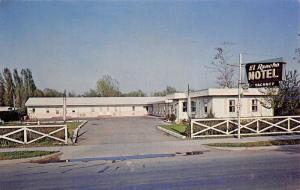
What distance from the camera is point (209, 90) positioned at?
1127 inches

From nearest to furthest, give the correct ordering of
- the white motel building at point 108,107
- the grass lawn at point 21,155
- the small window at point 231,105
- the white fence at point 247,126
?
the grass lawn at point 21,155, the white fence at point 247,126, the small window at point 231,105, the white motel building at point 108,107

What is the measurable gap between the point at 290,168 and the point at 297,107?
63.5 feet

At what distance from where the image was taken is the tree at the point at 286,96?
2575cm

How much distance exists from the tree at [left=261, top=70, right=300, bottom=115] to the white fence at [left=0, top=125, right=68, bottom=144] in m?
16.5

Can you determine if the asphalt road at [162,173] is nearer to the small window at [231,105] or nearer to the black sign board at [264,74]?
the black sign board at [264,74]

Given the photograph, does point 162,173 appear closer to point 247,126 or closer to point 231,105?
point 247,126

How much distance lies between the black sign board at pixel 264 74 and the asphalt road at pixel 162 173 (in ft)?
23.9

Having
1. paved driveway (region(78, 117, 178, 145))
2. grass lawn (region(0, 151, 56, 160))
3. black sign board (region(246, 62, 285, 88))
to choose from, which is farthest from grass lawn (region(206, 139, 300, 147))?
grass lawn (region(0, 151, 56, 160))

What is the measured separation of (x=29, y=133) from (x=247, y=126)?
12.1m

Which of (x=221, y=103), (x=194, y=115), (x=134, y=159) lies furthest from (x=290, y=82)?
(x=134, y=159)

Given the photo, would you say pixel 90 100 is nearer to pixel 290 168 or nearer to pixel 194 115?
pixel 194 115

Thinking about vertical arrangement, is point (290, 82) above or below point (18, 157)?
above

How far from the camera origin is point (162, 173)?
864 centimetres

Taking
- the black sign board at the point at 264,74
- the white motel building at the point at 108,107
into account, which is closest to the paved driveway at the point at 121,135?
the black sign board at the point at 264,74
